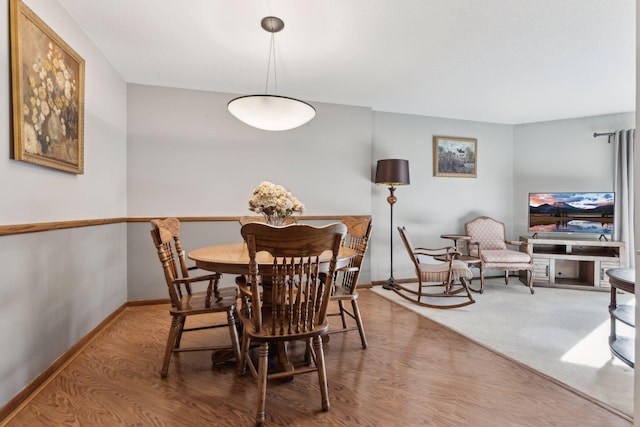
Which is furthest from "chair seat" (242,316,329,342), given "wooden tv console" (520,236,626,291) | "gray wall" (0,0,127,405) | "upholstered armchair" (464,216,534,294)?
"wooden tv console" (520,236,626,291)

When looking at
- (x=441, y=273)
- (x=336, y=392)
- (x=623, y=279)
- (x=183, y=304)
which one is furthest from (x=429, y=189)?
(x=183, y=304)

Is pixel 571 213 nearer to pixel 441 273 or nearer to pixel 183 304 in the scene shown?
pixel 441 273

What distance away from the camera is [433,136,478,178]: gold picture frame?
479 centimetres

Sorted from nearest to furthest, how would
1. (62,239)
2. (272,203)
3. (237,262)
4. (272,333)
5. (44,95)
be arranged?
(272,333)
(237,262)
(44,95)
(62,239)
(272,203)

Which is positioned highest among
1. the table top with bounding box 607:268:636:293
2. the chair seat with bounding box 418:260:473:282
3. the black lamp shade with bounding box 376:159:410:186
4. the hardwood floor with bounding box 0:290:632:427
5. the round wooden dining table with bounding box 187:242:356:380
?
the black lamp shade with bounding box 376:159:410:186

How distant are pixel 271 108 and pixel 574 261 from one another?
5008mm

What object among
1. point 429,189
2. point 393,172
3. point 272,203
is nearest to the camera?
point 272,203

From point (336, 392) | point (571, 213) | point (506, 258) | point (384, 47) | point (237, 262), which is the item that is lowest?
point (336, 392)

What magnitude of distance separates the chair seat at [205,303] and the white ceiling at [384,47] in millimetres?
1983

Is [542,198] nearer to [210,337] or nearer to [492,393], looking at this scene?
[492,393]

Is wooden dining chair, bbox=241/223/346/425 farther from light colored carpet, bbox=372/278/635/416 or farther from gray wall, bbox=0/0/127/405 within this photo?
light colored carpet, bbox=372/278/635/416

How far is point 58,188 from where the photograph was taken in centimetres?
215

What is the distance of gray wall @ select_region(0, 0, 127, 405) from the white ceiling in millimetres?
470

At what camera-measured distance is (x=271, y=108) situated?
2.35 metres
